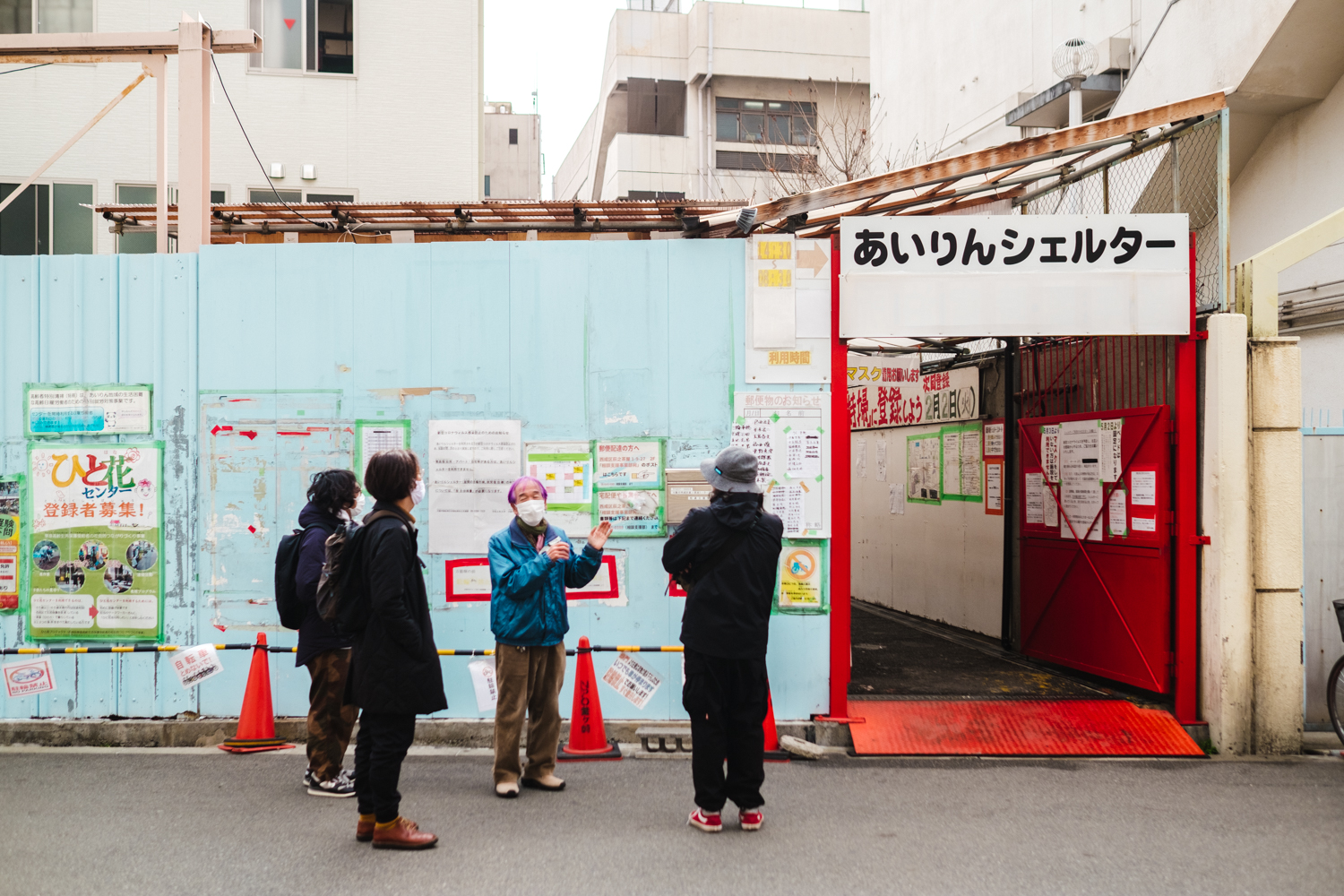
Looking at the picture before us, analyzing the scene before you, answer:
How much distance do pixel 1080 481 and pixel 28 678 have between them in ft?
28.2

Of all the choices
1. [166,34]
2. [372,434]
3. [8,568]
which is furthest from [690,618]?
[166,34]

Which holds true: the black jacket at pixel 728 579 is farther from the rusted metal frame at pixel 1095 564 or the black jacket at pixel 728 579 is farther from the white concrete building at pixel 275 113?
the white concrete building at pixel 275 113

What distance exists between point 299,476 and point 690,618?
11.4 ft

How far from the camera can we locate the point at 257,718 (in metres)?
6.84

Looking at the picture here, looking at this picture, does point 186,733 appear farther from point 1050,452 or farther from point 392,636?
point 1050,452

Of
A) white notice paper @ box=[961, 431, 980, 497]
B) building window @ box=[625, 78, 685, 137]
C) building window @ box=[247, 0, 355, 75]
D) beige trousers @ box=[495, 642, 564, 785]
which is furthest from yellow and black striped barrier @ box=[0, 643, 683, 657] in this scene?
building window @ box=[625, 78, 685, 137]

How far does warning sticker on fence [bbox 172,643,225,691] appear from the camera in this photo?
7.02 meters

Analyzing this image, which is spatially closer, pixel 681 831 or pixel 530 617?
pixel 681 831

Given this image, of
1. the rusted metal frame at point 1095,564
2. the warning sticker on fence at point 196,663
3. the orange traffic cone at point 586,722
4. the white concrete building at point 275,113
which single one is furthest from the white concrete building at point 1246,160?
the white concrete building at point 275,113

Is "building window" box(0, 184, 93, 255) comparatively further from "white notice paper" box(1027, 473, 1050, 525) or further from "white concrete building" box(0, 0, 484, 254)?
"white notice paper" box(1027, 473, 1050, 525)

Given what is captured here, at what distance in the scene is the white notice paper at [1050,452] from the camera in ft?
29.9

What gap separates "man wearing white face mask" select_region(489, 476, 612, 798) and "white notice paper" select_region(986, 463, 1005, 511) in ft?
20.3

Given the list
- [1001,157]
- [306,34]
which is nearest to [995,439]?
[1001,157]

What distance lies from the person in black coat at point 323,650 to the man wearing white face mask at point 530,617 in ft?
2.99
